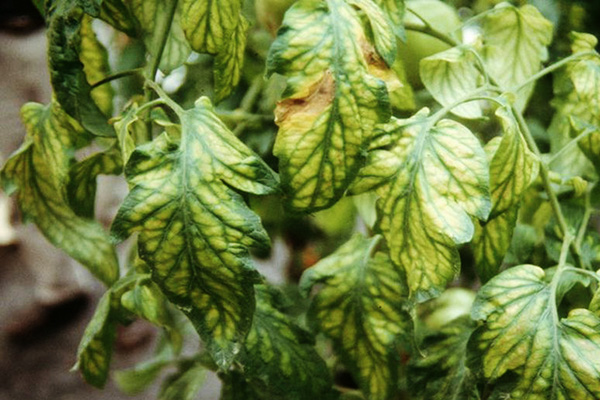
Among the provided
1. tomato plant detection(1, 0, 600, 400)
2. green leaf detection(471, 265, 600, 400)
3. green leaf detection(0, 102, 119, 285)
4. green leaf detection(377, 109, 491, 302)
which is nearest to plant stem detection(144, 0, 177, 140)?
Result: tomato plant detection(1, 0, 600, 400)

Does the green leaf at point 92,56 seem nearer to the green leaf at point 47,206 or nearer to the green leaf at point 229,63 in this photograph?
the green leaf at point 47,206

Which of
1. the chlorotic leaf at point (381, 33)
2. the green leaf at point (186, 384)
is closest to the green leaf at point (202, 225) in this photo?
the chlorotic leaf at point (381, 33)

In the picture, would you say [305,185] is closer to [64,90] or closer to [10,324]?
[64,90]

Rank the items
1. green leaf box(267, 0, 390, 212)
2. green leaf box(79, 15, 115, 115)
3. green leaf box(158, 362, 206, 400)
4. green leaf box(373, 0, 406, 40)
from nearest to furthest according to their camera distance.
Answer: green leaf box(267, 0, 390, 212) → green leaf box(373, 0, 406, 40) → green leaf box(79, 15, 115, 115) → green leaf box(158, 362, 206, 400)

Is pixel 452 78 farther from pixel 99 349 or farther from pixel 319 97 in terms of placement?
pixel 99 349

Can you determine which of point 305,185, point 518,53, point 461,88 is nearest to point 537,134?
point 518,53

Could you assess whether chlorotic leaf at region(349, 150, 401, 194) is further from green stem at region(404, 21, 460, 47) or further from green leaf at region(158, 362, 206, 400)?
green leaf at region(158, 362, 206, 400)

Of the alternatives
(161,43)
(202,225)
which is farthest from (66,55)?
(202,225)
